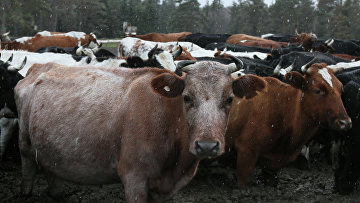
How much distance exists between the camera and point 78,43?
15.3 meters

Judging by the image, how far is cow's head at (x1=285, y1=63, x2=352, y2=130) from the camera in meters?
4.25

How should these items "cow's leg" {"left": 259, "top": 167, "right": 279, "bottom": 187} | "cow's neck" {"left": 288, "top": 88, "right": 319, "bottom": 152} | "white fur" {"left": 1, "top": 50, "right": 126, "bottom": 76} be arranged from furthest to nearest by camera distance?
"white fur" {"left": 1, "top": 50, "right": 126, "bottom": 76}, "cow's leg" {"left": 259, "top": 167, "right": 279, "bottom": 187}, "cow's neck" {"left": 288, "top": 88, "right": 319, "bottom": 152}

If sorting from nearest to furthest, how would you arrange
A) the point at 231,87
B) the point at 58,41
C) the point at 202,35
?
the point at 231,87 → the point at 58,41 → the point at 202,35

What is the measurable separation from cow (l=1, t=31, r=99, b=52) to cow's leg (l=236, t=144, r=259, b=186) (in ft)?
28.3

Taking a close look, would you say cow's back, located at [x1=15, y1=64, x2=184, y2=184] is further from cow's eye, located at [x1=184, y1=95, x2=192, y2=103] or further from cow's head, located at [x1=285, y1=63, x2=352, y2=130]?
cow's head, located at [x1=285, y1=63, x2=352, y2=130]

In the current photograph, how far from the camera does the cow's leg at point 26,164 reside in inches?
156

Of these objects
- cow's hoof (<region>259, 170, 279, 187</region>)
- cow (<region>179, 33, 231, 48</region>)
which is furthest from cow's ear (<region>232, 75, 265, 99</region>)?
cow (<region>179, 33, 231, 48</region>)

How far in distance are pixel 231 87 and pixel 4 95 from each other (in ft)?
12.0

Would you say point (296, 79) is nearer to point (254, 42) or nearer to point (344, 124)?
point (344, 124)

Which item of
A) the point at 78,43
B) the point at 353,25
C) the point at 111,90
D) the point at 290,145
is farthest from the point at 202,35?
the point at 353,25

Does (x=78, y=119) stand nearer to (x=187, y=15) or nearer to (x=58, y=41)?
(x=58, y=41)

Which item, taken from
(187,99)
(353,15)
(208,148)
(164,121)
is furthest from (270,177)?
(353,15)

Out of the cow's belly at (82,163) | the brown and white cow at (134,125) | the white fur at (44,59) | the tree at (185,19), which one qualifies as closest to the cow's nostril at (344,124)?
the brown and white cow at (134,125)

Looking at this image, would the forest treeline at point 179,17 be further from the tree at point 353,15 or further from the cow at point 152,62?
the cow at point 152,62
